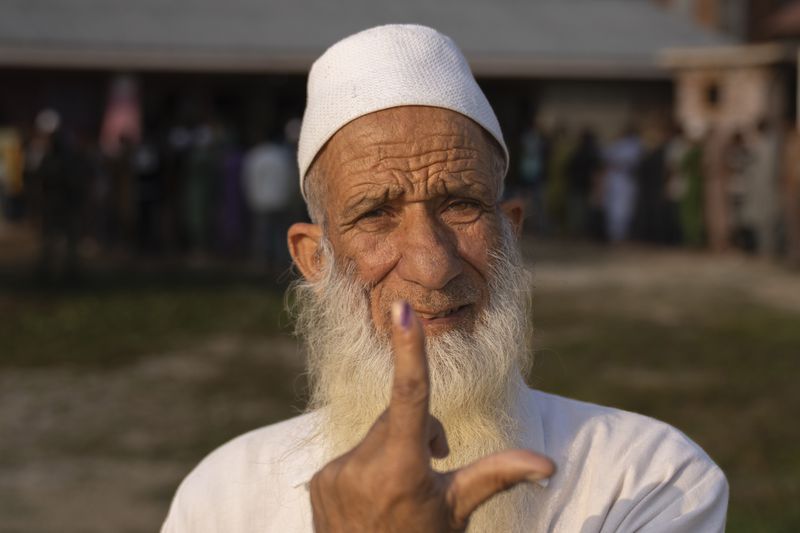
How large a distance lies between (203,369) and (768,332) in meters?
4.97

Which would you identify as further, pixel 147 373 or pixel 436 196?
pixel 147 373

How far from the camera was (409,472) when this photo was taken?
1.60 meters

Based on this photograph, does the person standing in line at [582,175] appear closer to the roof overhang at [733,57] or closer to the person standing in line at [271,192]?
the roof overhang at [733,57]

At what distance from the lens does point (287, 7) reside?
24156mm

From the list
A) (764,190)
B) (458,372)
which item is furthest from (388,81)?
(764,190)

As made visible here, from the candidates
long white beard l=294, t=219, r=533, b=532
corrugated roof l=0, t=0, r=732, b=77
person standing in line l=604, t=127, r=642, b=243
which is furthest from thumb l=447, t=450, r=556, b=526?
corrugated roof l=0, t=0, r=732, b=77

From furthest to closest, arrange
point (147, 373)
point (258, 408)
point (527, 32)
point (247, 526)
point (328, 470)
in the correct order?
point (527, 32)
point (147, 373)
point (258, 408)
point (247, 526)
point (328, 470)

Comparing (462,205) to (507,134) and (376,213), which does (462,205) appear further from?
(507,134)

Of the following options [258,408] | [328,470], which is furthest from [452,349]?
[258,408]

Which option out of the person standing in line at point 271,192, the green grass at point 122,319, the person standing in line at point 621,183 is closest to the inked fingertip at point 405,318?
the green grass at point 122,319

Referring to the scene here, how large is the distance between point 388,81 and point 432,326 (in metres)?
0.46

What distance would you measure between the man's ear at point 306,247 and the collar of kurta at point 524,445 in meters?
0.35

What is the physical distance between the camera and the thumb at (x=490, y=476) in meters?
1.49

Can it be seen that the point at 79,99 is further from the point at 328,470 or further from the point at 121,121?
the point at 328,470
